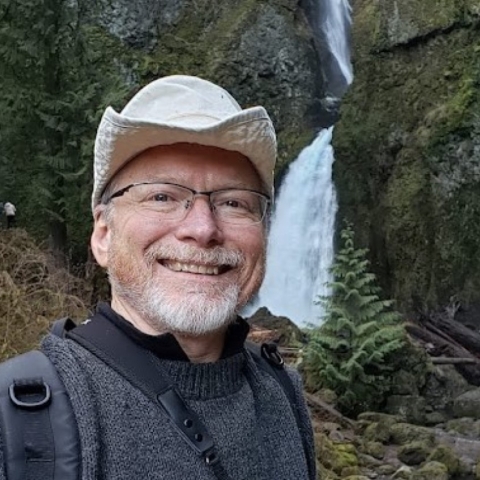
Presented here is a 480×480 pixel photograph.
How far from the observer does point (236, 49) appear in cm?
2352

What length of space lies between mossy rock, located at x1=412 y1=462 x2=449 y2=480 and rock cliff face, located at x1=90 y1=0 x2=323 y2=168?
1411 cm

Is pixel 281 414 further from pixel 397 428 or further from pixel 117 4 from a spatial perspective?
pixel 117 4

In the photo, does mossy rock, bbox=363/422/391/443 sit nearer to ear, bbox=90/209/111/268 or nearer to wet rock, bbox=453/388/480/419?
wet rock, bbox=453/388/480/419

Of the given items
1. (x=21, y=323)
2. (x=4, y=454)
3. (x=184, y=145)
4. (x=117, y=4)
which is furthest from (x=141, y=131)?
(x=117, y=4)

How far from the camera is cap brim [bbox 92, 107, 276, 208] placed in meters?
1.81

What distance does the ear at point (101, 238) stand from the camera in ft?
6.52

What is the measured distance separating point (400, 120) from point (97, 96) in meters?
9.36

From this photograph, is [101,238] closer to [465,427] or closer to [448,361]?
[465,427]

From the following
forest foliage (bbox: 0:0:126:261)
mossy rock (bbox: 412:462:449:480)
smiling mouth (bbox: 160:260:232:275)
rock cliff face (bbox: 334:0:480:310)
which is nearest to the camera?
smiling mouth (bbox: 160:260:232:275)

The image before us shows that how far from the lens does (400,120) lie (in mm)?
21016

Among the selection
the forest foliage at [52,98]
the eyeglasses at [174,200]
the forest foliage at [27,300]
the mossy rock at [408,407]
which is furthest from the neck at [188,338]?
the forest foliage at [52,98]

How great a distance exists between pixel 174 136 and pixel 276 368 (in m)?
0.75

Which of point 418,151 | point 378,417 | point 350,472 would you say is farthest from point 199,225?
point 418,151

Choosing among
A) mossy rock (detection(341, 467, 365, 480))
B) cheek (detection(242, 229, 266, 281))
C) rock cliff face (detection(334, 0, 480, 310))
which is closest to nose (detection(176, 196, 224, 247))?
cheek (detection(242, 229, 266, 281))
